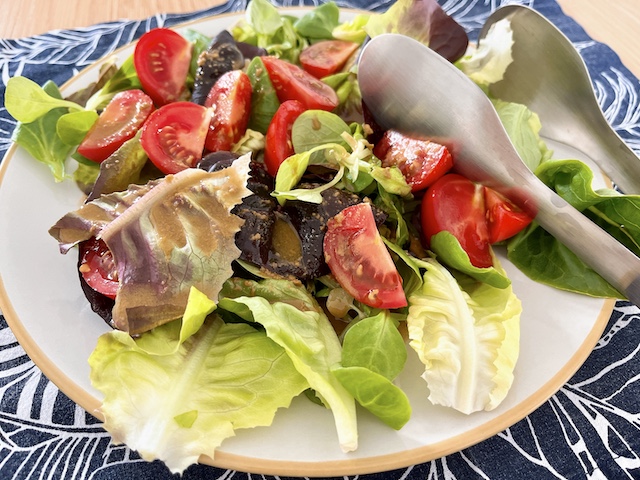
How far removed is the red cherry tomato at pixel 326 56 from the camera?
1.68 m

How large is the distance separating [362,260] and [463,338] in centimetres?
26

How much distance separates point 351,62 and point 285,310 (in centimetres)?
94

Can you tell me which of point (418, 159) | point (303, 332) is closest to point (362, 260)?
point (303, 332)

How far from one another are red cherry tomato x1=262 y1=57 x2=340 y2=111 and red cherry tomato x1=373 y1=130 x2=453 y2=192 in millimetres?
224

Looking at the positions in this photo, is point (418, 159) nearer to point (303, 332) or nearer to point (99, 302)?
point (303, 332)

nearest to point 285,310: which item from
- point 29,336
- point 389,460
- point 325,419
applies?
point 325,419

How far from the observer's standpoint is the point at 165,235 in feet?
3.73

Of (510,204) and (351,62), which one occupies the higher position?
(510,204)

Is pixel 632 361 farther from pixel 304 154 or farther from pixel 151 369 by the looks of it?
pixel 151 369

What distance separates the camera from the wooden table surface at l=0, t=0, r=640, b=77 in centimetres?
224

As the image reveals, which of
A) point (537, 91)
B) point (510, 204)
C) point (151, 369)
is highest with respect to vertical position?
point (537, 91)

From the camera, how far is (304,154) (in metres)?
1.28

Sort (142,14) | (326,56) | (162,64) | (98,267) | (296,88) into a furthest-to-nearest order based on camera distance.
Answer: (142,14) < (326,56) < (162,64) < (296,88) < (98,267)

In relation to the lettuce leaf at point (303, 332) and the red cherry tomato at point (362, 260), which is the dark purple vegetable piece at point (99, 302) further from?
the red cherry tomato at point (362, 260)
